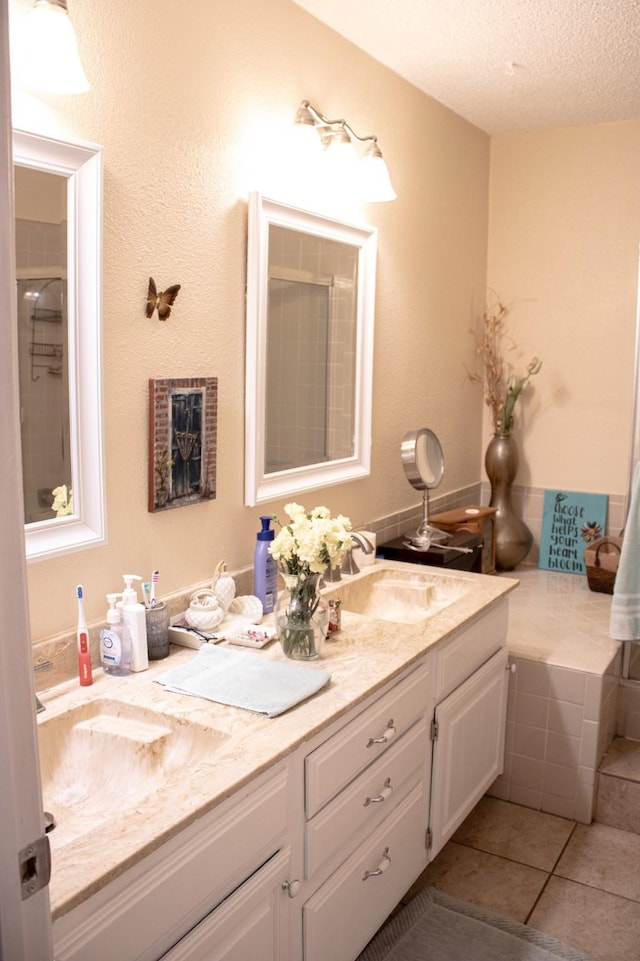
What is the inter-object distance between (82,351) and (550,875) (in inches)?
76.1

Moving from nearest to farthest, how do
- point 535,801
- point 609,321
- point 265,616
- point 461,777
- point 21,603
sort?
1. point 21,603
2. point 265,616
3. point 461,777
4. point 535,801
5. point 609,321

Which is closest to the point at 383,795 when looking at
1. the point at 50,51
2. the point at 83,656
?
the point at 83,656

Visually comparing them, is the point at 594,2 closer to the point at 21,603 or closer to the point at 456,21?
the point at 456,21

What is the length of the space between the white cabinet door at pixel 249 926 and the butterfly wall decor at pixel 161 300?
115 centimetres

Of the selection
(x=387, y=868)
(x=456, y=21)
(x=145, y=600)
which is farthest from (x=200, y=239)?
(x=387, y=868)

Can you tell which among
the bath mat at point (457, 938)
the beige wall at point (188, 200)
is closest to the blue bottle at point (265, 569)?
the beige wall at point (188, 200)

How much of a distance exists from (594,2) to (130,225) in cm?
145

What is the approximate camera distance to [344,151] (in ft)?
7.66

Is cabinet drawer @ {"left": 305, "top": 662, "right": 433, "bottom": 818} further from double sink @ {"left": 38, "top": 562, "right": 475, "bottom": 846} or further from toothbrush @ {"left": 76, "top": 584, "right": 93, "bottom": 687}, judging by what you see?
toothbrush @ {"left": 76, "top": 584, "right": 93, "bottom": 687}

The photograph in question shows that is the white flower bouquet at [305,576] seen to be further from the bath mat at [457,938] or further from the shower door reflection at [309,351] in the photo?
the bath mat at [457,938]

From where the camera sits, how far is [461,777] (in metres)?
2.34

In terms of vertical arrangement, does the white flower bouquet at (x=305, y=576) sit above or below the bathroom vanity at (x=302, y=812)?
above

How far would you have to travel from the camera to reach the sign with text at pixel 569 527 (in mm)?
3607

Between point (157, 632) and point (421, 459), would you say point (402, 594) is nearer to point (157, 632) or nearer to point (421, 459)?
point (421, 459)
